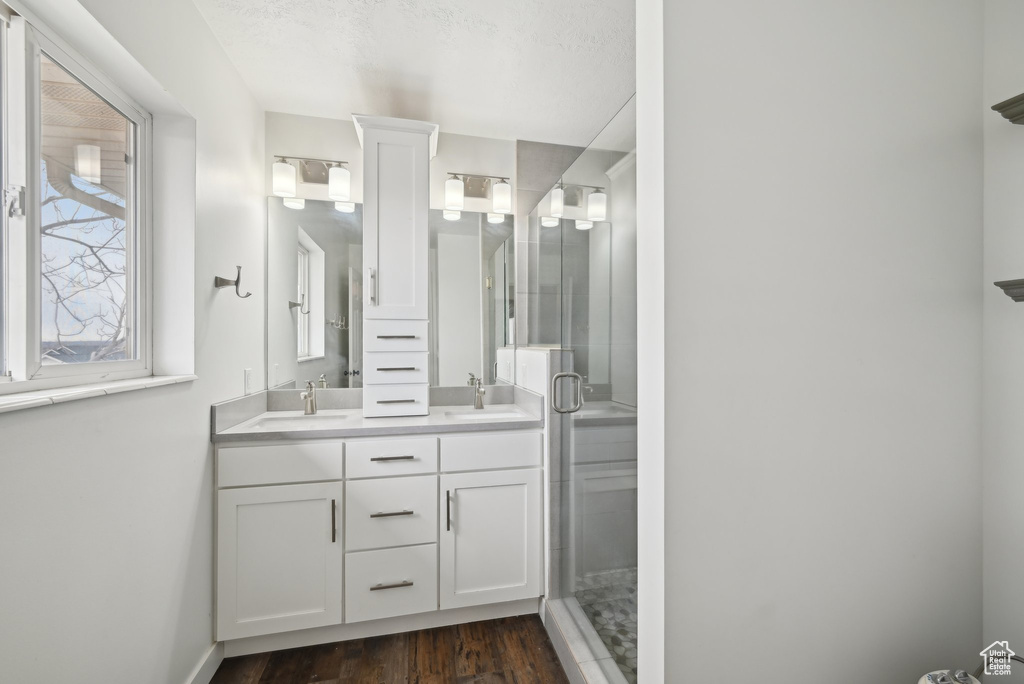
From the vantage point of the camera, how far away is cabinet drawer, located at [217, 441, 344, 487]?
167cm

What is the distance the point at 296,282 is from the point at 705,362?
2117mm

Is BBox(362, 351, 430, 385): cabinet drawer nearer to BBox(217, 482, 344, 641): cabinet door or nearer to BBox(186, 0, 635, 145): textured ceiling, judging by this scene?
BBox(217, 482, 344, 641): cabinet door

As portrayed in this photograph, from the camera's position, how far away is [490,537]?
1.90 meters

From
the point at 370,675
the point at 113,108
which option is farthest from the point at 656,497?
the point at 113,108

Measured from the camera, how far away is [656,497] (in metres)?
0.87

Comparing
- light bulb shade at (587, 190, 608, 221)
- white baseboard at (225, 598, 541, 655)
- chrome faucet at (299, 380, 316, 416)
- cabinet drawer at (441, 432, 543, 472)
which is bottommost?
Result: white baseboard at (225, 598, 541, 655)

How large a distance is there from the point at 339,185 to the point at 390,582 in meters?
1.96

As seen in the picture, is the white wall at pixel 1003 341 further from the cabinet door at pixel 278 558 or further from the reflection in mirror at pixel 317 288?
the reflection in mirror at pixel 317 288

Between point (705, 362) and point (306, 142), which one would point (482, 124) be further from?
point (705, 362)

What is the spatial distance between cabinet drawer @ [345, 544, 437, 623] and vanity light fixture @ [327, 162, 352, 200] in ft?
5.76

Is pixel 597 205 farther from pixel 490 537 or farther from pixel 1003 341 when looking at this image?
pixel 490 537

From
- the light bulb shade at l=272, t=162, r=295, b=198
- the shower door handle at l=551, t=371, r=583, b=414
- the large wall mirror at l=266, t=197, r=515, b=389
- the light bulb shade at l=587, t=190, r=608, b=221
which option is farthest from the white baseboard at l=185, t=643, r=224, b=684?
the light bulb shade at l=587, t=190, r=608, b=221

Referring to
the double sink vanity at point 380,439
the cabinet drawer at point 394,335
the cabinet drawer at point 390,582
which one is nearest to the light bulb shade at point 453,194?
the double sink vanity at point 380,439

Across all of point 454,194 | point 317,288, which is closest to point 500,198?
point 454,194
